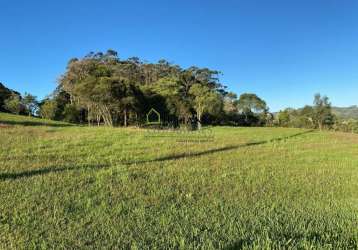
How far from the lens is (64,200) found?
572 centimetres

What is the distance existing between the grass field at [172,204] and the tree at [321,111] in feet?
169

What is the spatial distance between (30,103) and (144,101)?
23.2m

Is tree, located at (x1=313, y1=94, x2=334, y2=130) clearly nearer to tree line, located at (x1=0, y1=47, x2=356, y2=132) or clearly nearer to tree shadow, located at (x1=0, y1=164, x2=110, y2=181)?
tree line, located at (x1=0, y1=47, x2=356, y2=132)

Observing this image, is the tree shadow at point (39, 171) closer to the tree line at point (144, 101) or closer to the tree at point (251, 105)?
the tree line at point (144, 101)

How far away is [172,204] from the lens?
562 centimetres

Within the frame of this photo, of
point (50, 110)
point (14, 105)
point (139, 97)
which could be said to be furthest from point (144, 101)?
point (14, 105)

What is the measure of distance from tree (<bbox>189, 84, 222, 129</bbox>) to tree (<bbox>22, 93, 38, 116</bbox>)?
2522cm

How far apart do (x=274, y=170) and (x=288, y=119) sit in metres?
56.5

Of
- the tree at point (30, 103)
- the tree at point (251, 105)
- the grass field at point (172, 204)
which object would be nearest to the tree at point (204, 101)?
the tree at point (251, 105)

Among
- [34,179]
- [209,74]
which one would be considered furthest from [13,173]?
[209,74]

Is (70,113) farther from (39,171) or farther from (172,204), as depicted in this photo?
(172,204)

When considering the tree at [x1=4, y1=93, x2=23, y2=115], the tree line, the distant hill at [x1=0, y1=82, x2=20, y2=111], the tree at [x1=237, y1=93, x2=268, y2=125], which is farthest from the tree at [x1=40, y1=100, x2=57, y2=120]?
the tree at [x1=237, y1=93, x2=268, y2=125]

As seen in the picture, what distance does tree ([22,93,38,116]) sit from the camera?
58.1 metres

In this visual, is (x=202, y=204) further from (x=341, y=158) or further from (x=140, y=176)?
(x=341, y=158)
